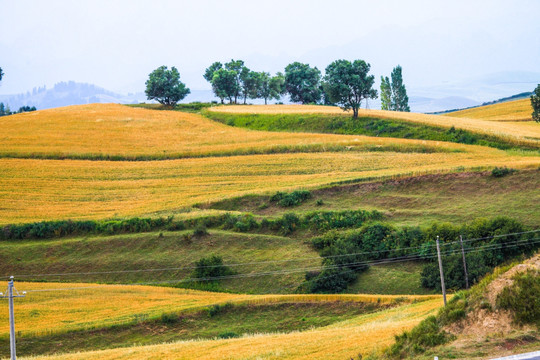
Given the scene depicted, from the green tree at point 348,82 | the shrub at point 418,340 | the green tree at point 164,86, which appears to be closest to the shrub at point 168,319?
the shrub at point 418,340

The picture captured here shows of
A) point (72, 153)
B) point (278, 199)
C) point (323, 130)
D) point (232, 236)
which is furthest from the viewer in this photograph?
point (323, 130)

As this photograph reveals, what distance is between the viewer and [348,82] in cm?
9731

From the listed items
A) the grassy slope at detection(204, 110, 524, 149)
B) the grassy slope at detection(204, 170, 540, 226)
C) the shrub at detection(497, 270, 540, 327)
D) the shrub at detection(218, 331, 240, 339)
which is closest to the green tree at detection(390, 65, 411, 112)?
the grassy slope at detection(204, 110, 524, 149)

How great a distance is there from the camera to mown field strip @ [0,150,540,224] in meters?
62.1

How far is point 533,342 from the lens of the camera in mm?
20078

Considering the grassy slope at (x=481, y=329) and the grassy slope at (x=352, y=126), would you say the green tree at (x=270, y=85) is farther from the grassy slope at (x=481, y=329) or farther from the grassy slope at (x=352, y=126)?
the grassy slope at (x=481, y=329)

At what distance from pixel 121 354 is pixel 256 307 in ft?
44.5

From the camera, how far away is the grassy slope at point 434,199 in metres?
51.2

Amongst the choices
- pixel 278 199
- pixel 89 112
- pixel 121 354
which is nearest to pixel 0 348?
pixel 121 354

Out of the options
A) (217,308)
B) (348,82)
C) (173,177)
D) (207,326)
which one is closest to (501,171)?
(217,308)

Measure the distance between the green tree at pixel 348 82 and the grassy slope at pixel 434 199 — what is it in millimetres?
38805

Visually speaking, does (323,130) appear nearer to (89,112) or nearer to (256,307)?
(89,112)

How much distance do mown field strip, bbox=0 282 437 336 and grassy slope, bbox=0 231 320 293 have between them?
289 centimetres

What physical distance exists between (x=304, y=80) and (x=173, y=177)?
342ft
